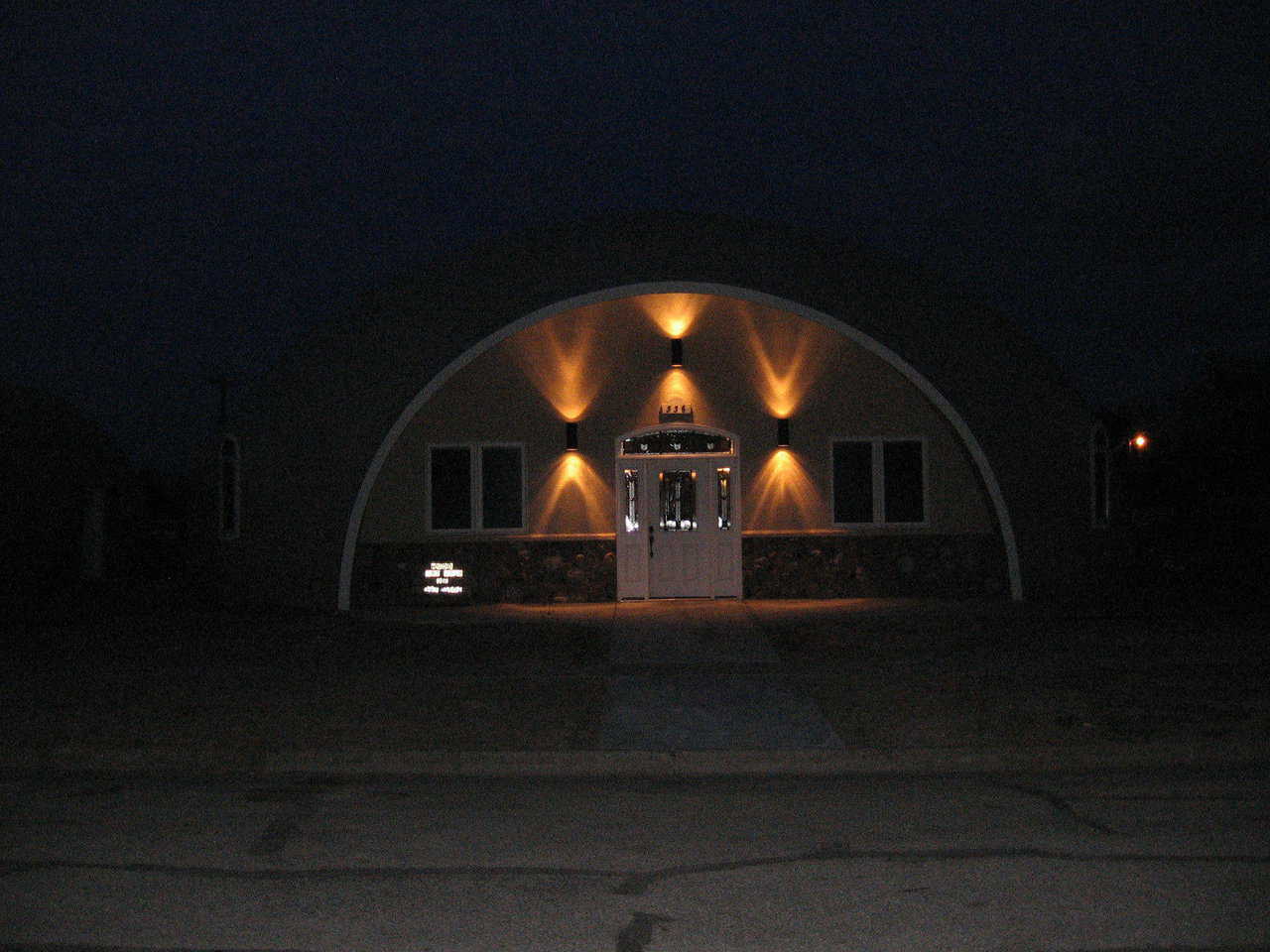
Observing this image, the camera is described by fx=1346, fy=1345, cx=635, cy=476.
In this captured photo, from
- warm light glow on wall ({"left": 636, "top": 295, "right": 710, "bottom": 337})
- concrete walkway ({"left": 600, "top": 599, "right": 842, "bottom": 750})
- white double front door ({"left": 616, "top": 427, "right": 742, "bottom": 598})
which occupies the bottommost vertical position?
concrete walkway ({"left": 600, "top": 599, "right": 842, "bottom": 750})

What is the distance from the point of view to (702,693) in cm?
1279

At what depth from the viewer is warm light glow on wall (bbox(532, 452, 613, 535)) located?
66.9 ft

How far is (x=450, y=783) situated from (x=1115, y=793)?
457 cm

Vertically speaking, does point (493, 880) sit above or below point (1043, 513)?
below

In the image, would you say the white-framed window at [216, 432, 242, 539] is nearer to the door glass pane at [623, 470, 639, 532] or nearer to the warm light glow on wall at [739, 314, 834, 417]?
the door glass pane at [623, 470, 639, 532]

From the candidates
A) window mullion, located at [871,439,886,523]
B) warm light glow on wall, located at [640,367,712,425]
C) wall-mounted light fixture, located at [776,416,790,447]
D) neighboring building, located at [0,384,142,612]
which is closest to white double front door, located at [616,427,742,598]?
warm light glow on wall, located at [640,367,712,425]

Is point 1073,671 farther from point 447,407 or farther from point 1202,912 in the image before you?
point 447,407

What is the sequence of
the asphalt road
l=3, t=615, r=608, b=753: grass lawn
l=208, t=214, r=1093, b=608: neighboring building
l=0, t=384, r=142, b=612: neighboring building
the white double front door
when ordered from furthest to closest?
l=0, t=384, r=142, b=612: neighboring building → the white double front door → l=208, t=214, r=1093, b=608: neighboring building → l=3, t=615, r=608, b=753: grass lawn → the asphalt road

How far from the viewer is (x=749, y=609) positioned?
19.1 metres

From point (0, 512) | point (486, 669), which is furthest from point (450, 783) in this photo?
point (0, 512)

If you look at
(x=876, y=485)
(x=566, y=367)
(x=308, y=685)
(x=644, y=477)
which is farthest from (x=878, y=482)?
(x=308, y=685)

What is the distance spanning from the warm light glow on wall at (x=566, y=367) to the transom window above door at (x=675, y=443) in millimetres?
946

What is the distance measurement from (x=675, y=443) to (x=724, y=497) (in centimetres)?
111

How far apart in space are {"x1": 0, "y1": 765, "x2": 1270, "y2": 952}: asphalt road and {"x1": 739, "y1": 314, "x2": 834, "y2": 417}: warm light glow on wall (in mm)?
11181
